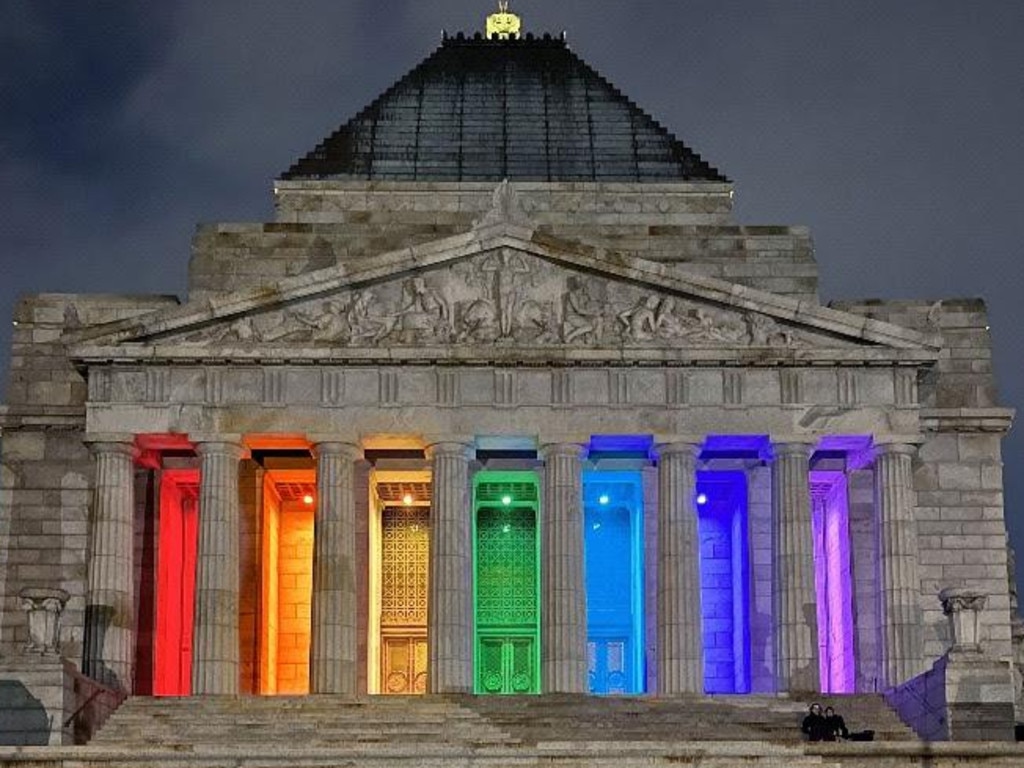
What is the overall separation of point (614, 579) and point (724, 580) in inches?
127

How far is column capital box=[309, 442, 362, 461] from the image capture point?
58000mm

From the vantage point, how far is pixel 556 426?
191ft

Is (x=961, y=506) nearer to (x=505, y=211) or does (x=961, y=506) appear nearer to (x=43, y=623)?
(x=505, y=211)

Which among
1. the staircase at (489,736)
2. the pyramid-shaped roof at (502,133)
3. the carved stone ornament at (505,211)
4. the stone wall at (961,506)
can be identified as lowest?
the staircase at (489,736)

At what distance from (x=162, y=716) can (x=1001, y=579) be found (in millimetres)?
23449

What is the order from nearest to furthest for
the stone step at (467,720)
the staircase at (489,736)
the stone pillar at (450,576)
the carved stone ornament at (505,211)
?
the staircase at (489,736) → the stone step at (467,720) → the stone pillar at (450,576) → the carved stone ornament at (505,211)

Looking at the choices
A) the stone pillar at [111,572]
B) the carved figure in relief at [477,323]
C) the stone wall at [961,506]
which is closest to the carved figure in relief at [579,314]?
the carved figure in relief at [477,323]

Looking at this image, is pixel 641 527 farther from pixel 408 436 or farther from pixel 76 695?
pixel 76 695

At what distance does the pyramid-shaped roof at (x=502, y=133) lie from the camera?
73.8 meters

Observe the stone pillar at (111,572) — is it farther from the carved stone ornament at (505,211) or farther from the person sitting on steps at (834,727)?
the person sitting on steps at (834,727)

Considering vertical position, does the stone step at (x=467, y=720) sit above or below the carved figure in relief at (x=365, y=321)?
below

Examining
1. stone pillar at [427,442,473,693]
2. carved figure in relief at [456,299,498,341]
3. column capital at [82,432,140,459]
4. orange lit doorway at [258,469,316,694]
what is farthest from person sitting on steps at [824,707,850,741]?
column capital at [82,432,140,459]

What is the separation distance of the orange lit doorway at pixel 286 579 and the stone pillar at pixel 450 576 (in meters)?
5.53

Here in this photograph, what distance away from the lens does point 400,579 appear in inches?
2516
